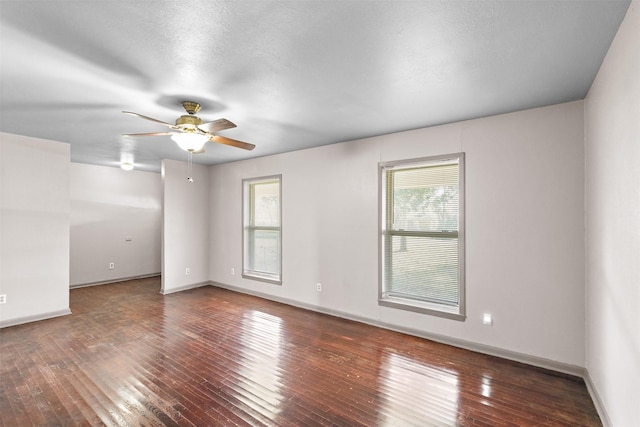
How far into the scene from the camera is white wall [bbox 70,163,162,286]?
650cm

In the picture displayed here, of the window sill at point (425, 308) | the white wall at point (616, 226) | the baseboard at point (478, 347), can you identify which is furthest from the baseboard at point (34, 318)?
the white wall at point (616, 226)

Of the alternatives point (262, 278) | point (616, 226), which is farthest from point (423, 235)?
point (262, 278)

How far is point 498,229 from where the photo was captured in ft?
10.8

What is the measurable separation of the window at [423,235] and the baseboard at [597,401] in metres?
1.12

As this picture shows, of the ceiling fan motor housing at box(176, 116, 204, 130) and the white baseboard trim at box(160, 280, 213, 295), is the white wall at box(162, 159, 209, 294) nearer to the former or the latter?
the white baseboard trim at box(160, 280, 213, 295)

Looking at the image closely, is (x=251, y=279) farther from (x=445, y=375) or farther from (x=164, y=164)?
(x=445, y=375)

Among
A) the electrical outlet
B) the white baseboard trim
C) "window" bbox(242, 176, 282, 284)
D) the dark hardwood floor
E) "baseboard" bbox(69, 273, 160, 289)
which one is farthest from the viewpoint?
"baseboard" bbox(69, 273, 160, 289)

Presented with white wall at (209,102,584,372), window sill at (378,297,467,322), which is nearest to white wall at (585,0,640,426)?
white wall at (209,102,584,372)

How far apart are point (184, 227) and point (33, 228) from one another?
7.74 ft

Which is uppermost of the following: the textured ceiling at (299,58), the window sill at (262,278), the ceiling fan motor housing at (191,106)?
the textured ceiling at (299,58)

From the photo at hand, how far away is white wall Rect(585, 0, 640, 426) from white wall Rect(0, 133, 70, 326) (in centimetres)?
623

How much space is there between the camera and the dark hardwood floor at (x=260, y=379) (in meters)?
2.28

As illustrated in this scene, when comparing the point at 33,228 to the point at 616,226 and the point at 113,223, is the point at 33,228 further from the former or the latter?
the point at 616,226

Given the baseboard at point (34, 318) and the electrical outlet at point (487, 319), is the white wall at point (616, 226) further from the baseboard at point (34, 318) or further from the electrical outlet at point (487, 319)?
the baseboard at point (34, 318)
